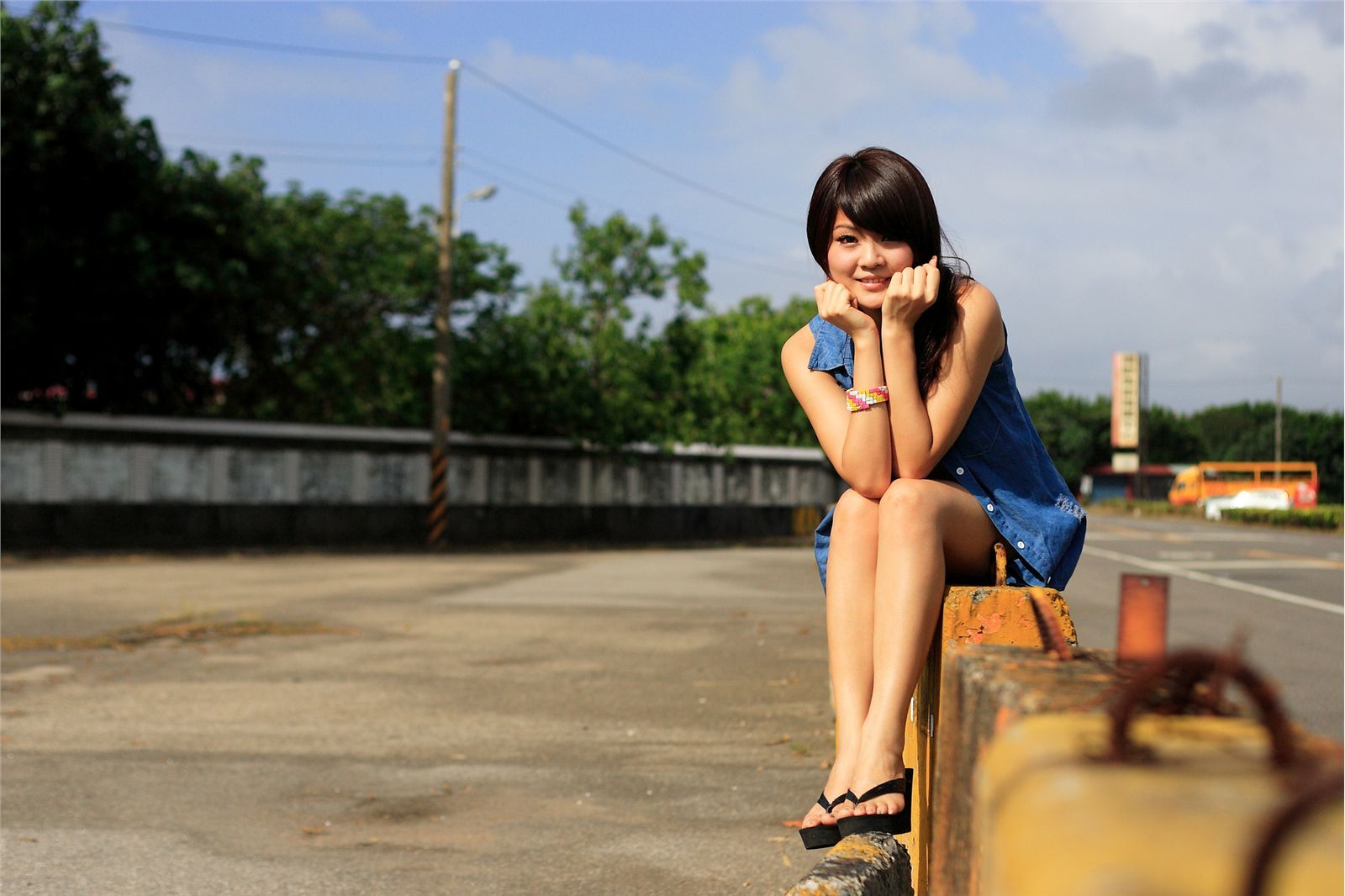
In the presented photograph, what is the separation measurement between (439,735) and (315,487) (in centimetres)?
1772

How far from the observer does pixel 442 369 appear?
76.8ft

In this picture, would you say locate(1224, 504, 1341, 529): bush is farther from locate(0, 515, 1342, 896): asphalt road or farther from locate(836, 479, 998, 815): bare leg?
locate(836, 479, 998, 815): bare leg

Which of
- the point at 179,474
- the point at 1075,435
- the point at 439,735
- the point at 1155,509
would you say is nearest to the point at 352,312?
the point at 179,474

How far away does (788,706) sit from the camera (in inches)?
259

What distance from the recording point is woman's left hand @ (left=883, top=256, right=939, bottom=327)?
109 inches

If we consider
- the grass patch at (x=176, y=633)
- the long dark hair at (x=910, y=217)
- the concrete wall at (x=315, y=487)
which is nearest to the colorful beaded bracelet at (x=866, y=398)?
the long dark hair at (x=910, y=217)

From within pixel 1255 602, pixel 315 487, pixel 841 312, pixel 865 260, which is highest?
pixel 865 260

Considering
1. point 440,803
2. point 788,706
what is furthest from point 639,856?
point 788,706

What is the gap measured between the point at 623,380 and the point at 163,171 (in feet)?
32.4

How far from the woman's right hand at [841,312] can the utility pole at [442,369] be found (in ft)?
67.5

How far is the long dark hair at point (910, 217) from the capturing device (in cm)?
294

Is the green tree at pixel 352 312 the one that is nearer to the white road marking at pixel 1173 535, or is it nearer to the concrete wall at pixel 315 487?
the concrete wall at pixel 315 487

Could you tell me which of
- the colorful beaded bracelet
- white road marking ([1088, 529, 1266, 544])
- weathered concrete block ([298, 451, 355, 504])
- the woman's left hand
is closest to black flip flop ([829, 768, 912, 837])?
the colorful beaded bracelet

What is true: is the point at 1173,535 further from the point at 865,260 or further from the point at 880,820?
the point at 880,820
